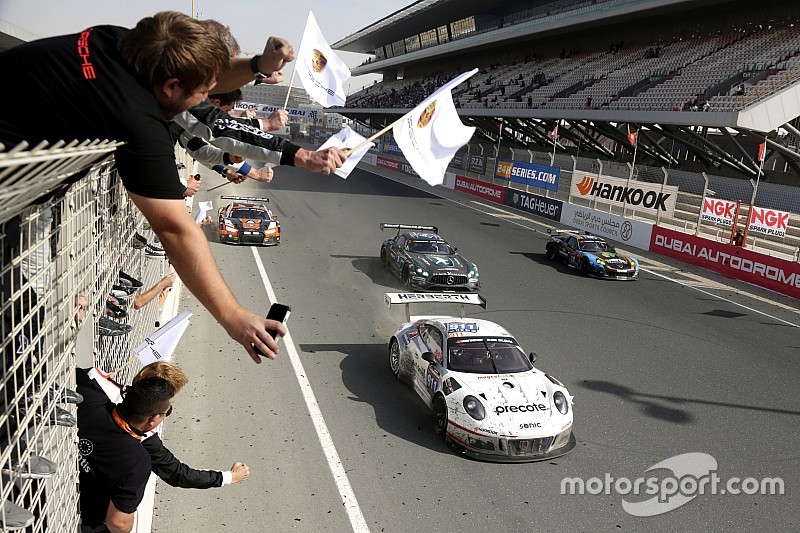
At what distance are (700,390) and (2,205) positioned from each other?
34.2 ft

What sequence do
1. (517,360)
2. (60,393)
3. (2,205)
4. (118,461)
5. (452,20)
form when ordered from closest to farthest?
(2,205)
(60,393)
(118,461)
(517,360)
(452,20)

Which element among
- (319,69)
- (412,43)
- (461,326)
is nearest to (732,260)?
(461,326)

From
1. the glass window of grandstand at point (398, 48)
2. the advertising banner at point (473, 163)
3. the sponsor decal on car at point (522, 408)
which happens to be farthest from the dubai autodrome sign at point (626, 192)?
the glass window of grandstand at point (398, 48)

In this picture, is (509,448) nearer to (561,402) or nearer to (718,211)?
(561,402)

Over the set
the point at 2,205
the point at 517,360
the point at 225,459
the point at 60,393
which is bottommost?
the point at 225,459

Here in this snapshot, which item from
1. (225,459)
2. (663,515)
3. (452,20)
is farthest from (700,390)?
(452,20)

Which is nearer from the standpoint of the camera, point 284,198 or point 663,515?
point 663,515

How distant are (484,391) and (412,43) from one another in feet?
230

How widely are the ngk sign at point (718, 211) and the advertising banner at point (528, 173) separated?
359 inches

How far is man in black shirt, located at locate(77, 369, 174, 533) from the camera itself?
304 centimetres

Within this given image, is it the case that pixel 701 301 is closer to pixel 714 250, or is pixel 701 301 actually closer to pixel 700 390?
pixel 714 250

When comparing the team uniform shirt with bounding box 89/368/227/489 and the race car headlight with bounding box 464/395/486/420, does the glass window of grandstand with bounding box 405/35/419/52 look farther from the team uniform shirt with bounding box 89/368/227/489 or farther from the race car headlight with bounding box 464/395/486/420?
the team uniform shirt with bounding box 89/368/227/489

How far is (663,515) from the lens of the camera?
6.52m

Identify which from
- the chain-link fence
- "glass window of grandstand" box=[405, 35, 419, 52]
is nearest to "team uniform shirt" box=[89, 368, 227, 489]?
the chain-link fence
